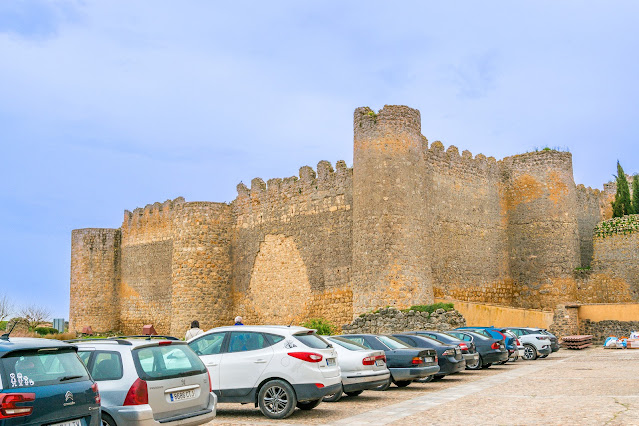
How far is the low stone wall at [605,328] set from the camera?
1122 inches

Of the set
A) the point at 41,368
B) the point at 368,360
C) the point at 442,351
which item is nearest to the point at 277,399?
the point at 368,360

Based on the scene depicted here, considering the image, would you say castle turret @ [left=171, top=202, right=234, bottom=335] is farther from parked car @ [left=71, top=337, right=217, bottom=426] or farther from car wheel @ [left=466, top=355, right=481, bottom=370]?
parked car @ [left=71, top=337, right=217, bottom=426]

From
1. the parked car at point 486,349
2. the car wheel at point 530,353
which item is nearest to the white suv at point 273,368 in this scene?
the parked car at point 486,349

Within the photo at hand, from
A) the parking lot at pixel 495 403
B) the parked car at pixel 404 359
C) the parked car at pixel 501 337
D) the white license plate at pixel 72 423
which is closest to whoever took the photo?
the white license plate at pixel 72 423

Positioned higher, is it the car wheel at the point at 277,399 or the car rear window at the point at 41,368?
the car rear window at the point at 41,368

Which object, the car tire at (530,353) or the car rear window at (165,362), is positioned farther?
the car tire at (530,353)

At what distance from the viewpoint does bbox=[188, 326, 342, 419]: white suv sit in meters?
11.0

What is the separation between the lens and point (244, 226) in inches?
1356

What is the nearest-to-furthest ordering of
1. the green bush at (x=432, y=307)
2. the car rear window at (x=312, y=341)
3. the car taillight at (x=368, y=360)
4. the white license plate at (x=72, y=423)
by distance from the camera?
the white license plate at (x=72, y=423) < the car rear window at (x=312, y=341) < the car taillight at (x=368, y=360) < the green bush at (x=432, y=307)

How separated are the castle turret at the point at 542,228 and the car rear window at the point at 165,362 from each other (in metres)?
25.2

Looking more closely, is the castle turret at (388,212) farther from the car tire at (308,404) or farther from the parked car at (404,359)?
the car tire at (308,404)

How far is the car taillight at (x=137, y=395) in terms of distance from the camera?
824cm

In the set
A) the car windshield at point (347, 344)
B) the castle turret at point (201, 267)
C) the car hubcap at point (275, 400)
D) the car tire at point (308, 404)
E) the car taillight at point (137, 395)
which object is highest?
the castle turret at point (201, 267)

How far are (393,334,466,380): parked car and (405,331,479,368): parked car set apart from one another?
2.41 ft
